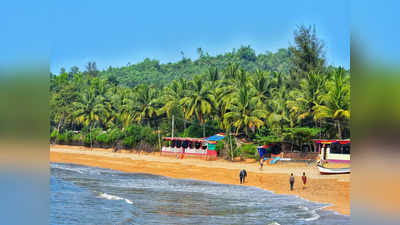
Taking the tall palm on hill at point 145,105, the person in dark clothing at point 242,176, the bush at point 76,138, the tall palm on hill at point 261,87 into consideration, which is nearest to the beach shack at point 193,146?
the tall palm on hill at point 261,87

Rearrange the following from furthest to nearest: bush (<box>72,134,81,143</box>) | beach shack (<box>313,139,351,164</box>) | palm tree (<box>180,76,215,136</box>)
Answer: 1. bush (<box>72,134,81,143</box>)
2. palm tree (<box>180,76,215,136</box>)
3. beach shack (<box>313,139,351,164</box>)

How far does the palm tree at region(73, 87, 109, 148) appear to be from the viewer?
34219 mm

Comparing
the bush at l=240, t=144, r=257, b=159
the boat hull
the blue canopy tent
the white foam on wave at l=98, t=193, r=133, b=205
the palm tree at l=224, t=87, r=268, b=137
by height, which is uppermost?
the palm tree at l=224, t=87, r=268, b=137

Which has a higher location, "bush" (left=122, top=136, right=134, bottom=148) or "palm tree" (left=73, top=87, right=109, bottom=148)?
"palm tree" (left=73, top=87, right=109, bottom=148)

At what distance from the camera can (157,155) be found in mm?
27328

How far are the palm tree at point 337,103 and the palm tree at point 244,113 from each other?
3.43 metres

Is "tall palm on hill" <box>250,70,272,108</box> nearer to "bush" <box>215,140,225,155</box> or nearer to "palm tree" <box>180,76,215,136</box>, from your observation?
"palm tree" <box>180,76,215,136</box>

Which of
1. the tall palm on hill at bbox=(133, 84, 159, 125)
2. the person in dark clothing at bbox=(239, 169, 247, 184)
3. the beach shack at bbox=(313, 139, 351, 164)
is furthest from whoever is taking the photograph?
the tall palm on hill at bbox=(133, 84, 159, 125)

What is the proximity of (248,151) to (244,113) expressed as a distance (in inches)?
95.2

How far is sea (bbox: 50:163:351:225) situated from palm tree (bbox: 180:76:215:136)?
9534 mm

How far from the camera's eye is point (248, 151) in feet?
75.4

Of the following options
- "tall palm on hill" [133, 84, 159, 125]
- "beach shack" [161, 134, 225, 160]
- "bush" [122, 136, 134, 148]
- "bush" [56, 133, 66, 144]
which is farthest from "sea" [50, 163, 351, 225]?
"bush" [56, 133, 66, 144]

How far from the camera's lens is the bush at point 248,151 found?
22750 millimetres
